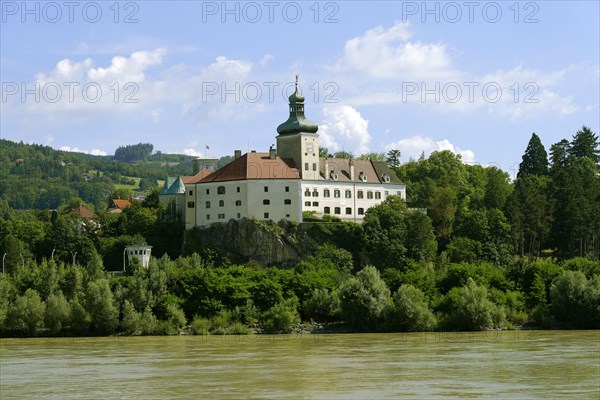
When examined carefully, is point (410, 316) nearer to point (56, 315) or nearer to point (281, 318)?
point (281, 318)

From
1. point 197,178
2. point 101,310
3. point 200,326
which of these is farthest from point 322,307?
point 197,178

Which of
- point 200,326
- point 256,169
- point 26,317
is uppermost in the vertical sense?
point 256,169

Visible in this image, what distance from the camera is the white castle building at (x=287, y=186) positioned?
92.1 meters

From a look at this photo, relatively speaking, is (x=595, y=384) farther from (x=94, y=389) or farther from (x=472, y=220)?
(x=472, y=220)

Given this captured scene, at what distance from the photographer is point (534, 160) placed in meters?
114

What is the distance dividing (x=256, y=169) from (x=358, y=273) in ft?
72.1

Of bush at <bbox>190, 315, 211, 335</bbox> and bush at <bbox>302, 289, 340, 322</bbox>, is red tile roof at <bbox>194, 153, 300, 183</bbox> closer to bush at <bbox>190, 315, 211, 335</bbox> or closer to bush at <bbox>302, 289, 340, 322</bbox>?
bush at <bbox>302, 289, 340, 322</bbox>

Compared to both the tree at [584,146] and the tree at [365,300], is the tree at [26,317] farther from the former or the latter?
the tree at [584,146]

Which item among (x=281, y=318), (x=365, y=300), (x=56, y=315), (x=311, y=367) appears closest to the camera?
(x=311, y=367)

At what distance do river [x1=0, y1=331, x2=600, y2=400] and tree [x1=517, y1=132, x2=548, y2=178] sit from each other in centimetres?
4837

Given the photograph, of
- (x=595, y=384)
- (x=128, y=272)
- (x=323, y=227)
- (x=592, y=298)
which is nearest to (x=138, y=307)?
(x=128, y=272)

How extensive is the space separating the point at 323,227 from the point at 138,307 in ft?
70.3

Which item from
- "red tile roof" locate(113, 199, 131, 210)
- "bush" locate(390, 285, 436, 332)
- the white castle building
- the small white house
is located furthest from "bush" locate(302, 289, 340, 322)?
"red tile roof" locate(113, 199, 131, 210)

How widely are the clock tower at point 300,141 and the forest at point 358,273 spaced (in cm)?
581
